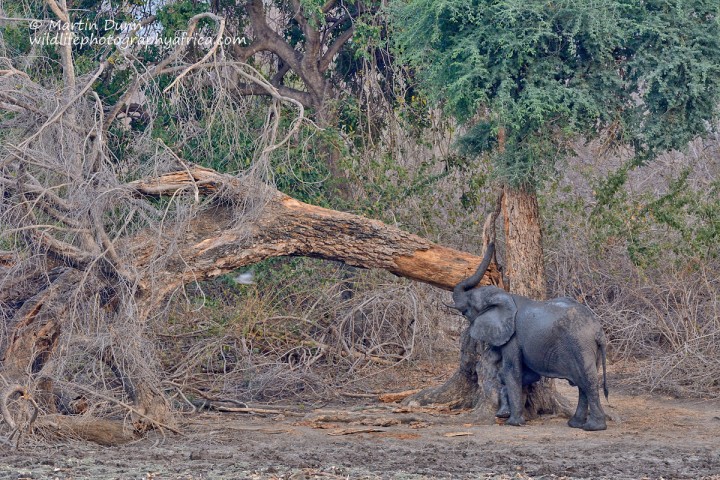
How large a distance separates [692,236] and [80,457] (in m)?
8.43

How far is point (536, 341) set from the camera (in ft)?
31.8

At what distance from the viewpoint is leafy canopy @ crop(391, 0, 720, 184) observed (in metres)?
9.54

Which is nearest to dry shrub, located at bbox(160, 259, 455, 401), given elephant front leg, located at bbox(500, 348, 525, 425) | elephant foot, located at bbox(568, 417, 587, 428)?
elephant front leg, located at bbox(500, 348, 525, 425)

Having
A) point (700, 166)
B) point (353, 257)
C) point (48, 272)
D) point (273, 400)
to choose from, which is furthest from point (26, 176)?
point (700, 166)

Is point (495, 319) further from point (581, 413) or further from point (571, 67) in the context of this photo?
point (571, 67)

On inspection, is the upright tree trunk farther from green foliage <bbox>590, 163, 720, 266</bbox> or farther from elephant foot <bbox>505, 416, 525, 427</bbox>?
green foliage <bbox>590, 163, 720, 266</bbox>

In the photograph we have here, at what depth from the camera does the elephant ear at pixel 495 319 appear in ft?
32.6

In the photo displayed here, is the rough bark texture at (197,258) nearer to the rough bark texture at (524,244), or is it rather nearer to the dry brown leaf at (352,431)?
the rough bark texture at (524,244)

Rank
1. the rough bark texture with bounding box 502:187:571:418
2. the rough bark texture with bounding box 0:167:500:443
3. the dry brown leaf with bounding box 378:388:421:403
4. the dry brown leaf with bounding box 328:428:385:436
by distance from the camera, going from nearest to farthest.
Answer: the rough bark texture with bounding box 0:167:500:443, the dry brown leaf with bounding box 328:428:385:436, the rough bark texture with bounding box 502:187:571:418, the dry brown leaf with bounding box 378:388:421:403

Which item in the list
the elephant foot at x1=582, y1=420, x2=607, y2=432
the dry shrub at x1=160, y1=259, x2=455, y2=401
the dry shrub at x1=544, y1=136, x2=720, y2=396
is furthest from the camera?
the dry shrub at x1=544, y1=136, x2=720, y2=396

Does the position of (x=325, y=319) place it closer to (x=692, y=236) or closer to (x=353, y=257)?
(x=353, y=257)

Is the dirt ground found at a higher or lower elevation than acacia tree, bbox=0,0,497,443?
lower

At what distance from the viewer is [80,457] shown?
315 inches

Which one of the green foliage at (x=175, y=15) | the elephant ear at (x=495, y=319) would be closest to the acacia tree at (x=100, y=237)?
the elephant ear at (x=495, y=319)
